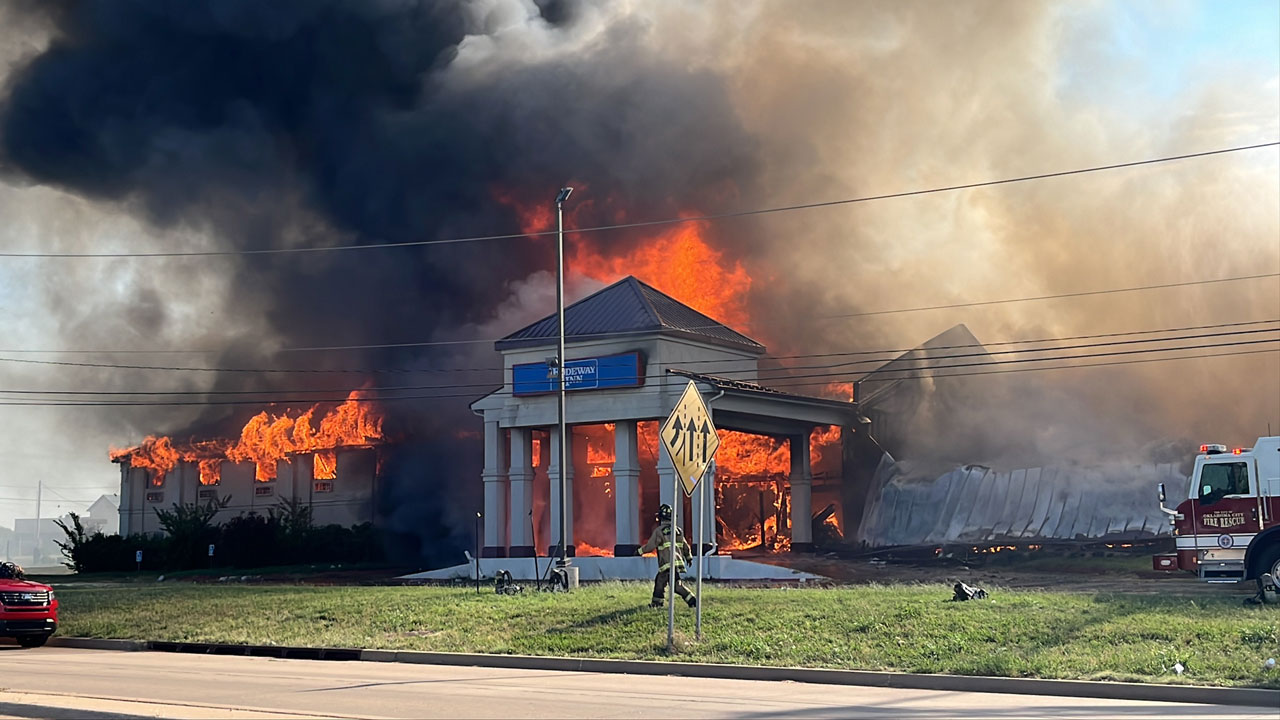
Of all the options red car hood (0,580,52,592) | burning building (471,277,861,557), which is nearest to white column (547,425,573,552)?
burning building (471,277,861,557)

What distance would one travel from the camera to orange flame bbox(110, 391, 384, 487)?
57.4 m

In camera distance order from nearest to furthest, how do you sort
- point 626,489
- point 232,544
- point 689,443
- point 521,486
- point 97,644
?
point 689,443
point 97,644
point 626,489
point 521,486
point 232,544

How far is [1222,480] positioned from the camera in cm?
2316

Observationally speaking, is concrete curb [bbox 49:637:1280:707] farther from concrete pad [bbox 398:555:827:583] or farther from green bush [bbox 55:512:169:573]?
green bush [bbox 55:512:169:573]

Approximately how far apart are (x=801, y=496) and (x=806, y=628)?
1119 inches

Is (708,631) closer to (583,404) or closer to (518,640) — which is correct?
(518,640)

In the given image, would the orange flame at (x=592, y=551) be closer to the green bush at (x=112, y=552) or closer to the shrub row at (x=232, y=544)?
the shrub row at (x=232, y=544)

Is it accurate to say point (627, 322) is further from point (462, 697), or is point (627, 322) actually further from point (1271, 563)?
point (462, 697)

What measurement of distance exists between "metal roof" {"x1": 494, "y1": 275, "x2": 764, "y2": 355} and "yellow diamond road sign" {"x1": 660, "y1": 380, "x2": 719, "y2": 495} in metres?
24.2

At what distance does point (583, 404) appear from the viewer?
43.7 meters

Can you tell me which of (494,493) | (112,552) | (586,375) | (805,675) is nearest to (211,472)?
(112,552)

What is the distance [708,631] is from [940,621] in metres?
3.50

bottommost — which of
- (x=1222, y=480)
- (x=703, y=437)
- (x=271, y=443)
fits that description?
(x=1222, y=480)

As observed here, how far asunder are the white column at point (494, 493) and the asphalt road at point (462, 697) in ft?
89.1
